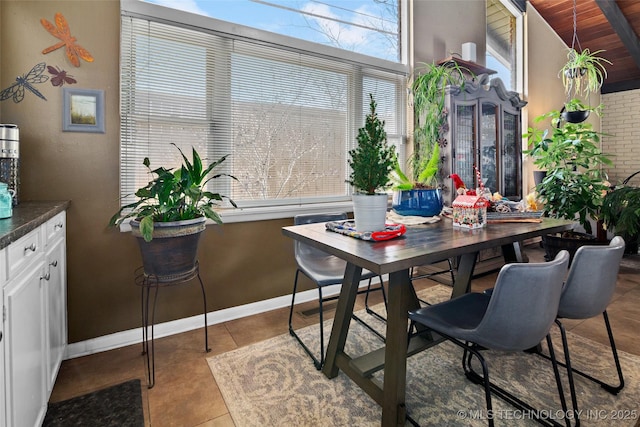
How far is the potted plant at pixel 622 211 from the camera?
3289 mm

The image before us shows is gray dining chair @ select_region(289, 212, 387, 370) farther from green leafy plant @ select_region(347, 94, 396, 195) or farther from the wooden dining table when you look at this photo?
green leafy plant @ select_region(347, 94, 396, 195)

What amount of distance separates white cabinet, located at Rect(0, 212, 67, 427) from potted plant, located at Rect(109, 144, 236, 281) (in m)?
0.38

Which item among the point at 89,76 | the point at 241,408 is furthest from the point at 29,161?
the point at 241,408

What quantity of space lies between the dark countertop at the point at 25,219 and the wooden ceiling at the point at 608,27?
21.6 ft

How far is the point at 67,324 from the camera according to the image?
2.06m

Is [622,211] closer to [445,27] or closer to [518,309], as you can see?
[445,27]

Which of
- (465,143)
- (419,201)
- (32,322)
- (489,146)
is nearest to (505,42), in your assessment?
(489,146)

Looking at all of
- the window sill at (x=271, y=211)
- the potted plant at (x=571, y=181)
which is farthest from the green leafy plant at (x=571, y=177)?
the window sill at (x=271, y=211)

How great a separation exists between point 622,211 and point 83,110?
4762 millimetres

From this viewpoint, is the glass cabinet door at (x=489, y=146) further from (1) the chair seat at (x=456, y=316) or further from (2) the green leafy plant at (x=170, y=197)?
(2) the green leafy plant at (x=170, y=197)

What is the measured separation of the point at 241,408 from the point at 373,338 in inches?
39.5

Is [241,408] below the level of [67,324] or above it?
below

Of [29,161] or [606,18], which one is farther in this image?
[606,18]

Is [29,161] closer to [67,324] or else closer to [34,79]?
[34,79]
